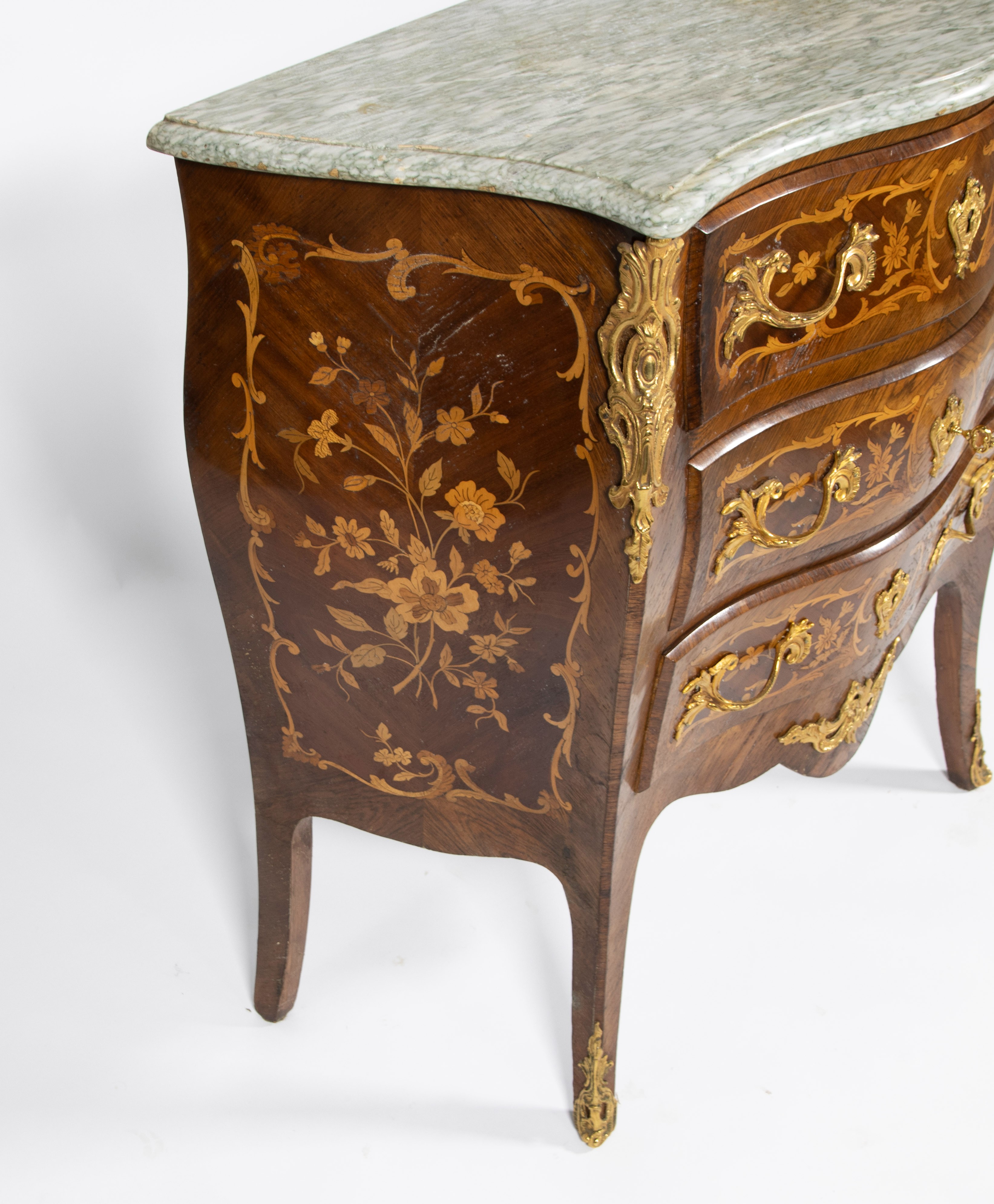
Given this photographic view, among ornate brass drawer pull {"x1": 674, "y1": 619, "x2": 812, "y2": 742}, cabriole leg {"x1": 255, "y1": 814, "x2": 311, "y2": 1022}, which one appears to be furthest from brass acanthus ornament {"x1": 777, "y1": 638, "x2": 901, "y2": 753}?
cabriole leg {"x1": 255, "y1": 814, "x2": 311, "y2": 1022}

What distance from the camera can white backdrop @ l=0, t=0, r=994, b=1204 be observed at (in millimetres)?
1642

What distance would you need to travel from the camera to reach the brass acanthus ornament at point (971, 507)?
5.39 ft

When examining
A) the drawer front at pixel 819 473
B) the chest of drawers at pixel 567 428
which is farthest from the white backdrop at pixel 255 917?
the drawer front at pixel 819 473

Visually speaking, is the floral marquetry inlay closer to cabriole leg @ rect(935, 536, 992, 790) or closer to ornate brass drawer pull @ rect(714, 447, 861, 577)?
ornate brass drawer pull @ rect(714, 447, 861, 577)

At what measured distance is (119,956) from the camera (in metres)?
1.90

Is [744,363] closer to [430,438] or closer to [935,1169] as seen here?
[430,438]

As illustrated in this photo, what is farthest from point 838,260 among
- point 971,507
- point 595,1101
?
point 595,1101

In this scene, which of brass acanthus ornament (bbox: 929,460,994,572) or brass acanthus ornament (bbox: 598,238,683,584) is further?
brass acanthus ornament (bbox: 929,460,994,572)

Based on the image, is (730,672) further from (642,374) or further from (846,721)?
(642,374)

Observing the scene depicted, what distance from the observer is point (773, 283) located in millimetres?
1157

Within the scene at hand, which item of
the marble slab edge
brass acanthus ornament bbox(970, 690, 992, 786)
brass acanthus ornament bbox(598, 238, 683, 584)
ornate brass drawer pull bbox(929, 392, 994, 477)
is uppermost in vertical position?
the marble slab edge

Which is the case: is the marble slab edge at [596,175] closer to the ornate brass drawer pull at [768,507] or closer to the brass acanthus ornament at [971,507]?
the ornate brass drawer pull at [768,507]

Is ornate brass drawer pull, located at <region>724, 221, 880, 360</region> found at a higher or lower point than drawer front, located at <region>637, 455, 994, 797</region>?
higher

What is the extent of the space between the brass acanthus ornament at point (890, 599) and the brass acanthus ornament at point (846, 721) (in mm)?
91
